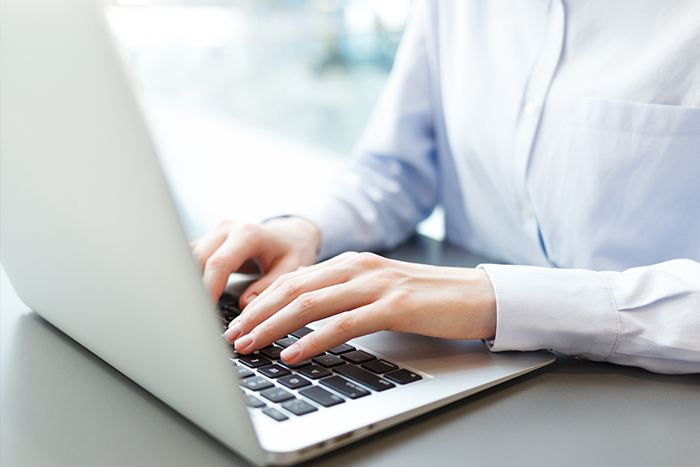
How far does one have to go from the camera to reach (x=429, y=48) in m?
0.96

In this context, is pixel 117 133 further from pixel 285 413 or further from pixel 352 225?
pixel 352 225

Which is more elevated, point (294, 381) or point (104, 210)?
point (104, 210)

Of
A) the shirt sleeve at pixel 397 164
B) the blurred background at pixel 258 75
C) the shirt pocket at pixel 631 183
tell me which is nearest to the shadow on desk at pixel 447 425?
the shirt pocket at pixel 631 183

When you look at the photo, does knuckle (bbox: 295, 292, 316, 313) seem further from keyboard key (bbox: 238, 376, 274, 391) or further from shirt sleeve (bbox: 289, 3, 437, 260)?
shirt sleeve (bbox: 289, 3, 437, 260)

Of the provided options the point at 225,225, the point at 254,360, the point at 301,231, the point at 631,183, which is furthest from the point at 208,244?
the point at 631,183

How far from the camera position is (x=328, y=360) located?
0.46 meters

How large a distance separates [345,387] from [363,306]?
96 millimetres

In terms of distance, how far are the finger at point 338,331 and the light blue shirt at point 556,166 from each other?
112 millimetres

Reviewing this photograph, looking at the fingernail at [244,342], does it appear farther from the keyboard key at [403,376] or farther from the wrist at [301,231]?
the wrist at [301,231]

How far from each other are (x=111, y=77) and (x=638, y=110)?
0.57m

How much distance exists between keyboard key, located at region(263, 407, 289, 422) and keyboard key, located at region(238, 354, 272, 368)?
0.08m

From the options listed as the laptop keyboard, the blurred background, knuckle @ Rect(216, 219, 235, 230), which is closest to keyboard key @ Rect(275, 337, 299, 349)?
the laptop keyboard

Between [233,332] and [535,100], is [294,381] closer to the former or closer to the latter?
[233,332]

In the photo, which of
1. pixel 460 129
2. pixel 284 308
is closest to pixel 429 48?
pixel 460 129
